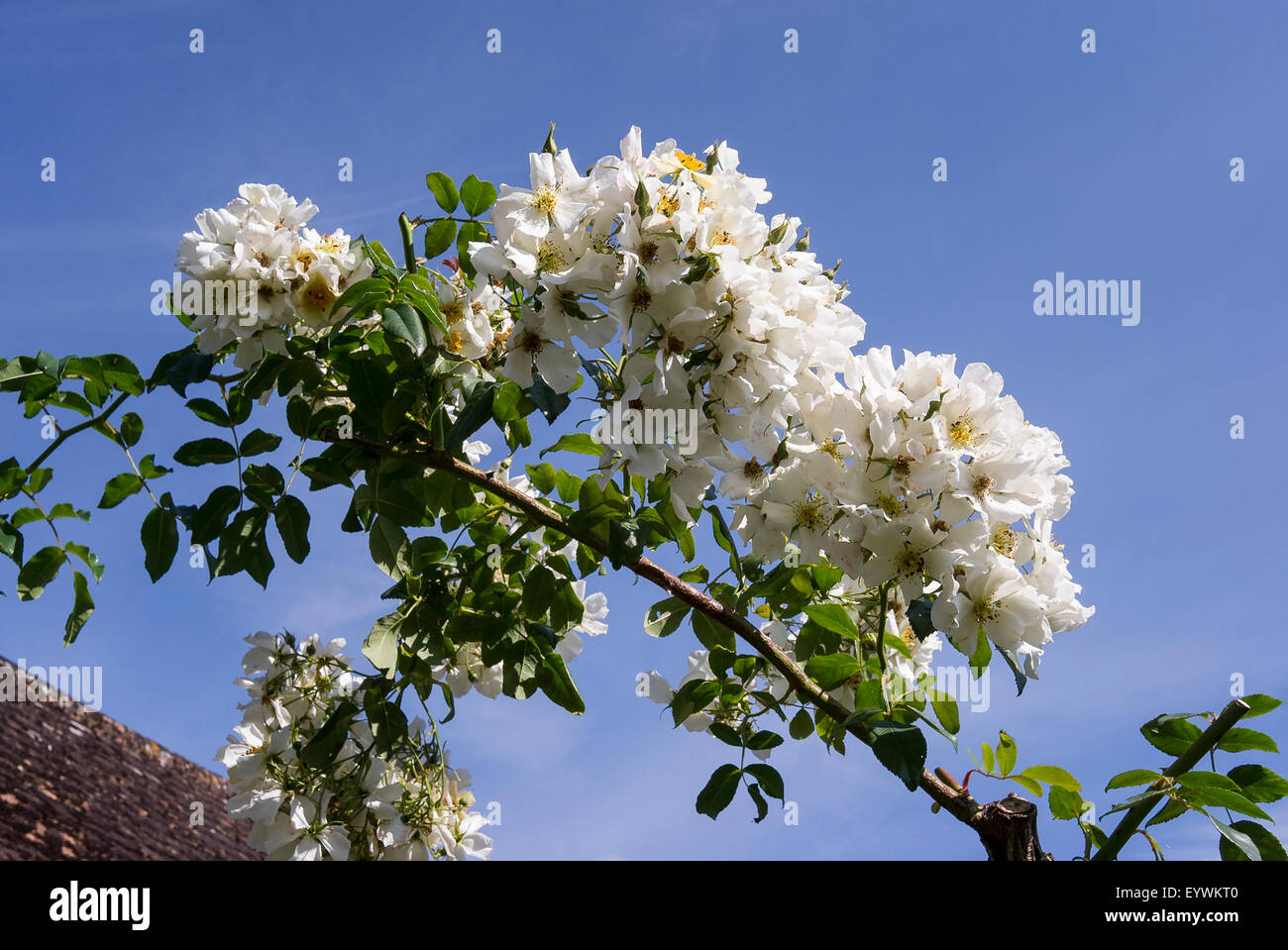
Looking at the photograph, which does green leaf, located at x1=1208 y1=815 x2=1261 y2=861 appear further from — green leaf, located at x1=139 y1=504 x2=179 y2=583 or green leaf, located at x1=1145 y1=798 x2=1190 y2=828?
green leaf, located at x1=139 y1=504 x2=179 y2=583

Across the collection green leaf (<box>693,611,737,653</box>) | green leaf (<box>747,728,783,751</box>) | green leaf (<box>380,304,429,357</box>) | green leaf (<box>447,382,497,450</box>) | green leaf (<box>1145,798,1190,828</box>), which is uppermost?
green leaf (<box>380,304,429,357</box>)

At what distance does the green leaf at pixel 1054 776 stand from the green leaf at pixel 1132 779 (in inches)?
3.7

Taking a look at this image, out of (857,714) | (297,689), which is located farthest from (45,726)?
(857,714)

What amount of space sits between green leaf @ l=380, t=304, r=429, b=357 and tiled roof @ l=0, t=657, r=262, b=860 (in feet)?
22.7

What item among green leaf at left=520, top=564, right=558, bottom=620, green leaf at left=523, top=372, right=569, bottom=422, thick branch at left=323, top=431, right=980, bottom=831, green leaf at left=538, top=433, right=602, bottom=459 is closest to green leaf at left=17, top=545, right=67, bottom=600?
thick branch at left=323, top=431, right=980, bottom=831

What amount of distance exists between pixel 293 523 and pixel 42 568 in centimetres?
80

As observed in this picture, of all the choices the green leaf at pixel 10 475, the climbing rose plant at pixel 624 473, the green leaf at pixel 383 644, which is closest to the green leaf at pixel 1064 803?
the climbing rose plant at pixel 624 473

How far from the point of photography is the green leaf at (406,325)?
6.18ft

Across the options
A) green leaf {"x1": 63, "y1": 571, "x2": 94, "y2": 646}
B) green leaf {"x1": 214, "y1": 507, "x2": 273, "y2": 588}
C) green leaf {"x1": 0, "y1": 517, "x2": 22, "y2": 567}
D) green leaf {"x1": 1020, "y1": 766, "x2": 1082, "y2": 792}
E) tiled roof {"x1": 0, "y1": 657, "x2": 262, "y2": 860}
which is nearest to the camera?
green leaf {"x1": 1020, "y1": 766, "x2": 1082, "y2": 792}

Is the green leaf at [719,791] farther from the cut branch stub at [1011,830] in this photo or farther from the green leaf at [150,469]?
the green leaf at [150,469]

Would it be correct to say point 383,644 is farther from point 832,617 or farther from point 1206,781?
point 1206,781

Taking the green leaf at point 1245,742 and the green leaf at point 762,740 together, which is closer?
the green leaf at point 1245,742

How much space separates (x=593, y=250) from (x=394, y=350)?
47cm

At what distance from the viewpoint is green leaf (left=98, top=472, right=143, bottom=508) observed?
238 centimetres
